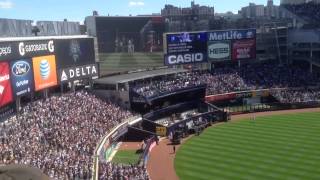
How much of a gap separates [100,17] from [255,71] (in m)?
22.4

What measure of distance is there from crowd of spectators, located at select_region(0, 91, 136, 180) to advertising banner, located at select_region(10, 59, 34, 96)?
170cm

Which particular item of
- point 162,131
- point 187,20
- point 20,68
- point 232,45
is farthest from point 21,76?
point 187,20

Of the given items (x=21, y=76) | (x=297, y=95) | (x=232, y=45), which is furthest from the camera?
(x=232, y=45)

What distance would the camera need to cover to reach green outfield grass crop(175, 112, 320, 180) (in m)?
29.1

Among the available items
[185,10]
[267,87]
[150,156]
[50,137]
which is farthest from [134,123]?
[185,10]

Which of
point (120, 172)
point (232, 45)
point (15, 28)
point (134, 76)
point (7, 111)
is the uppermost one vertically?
point (15, 28)

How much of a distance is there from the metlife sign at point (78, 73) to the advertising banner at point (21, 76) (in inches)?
235

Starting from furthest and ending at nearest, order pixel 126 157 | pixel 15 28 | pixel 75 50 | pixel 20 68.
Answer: pixel 75 50
pixel 15 28
pixel 126 157
pixel 20 68

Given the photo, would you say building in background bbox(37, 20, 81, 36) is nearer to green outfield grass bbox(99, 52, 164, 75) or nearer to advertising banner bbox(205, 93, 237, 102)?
green outfield grass bbox(99, 52, 164, 75)

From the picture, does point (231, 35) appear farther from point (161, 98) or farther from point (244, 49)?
point (161, 98)

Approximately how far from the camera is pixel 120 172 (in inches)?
1038

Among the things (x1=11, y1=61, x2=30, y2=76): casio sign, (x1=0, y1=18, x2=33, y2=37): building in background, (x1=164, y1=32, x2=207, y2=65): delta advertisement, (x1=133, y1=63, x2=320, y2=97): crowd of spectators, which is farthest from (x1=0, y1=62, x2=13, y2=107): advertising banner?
(x1=164, y1=32, x2=207, y2=65): delta advertisement

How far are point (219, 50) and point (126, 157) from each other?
1123 inches

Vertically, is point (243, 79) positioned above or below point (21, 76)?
below
